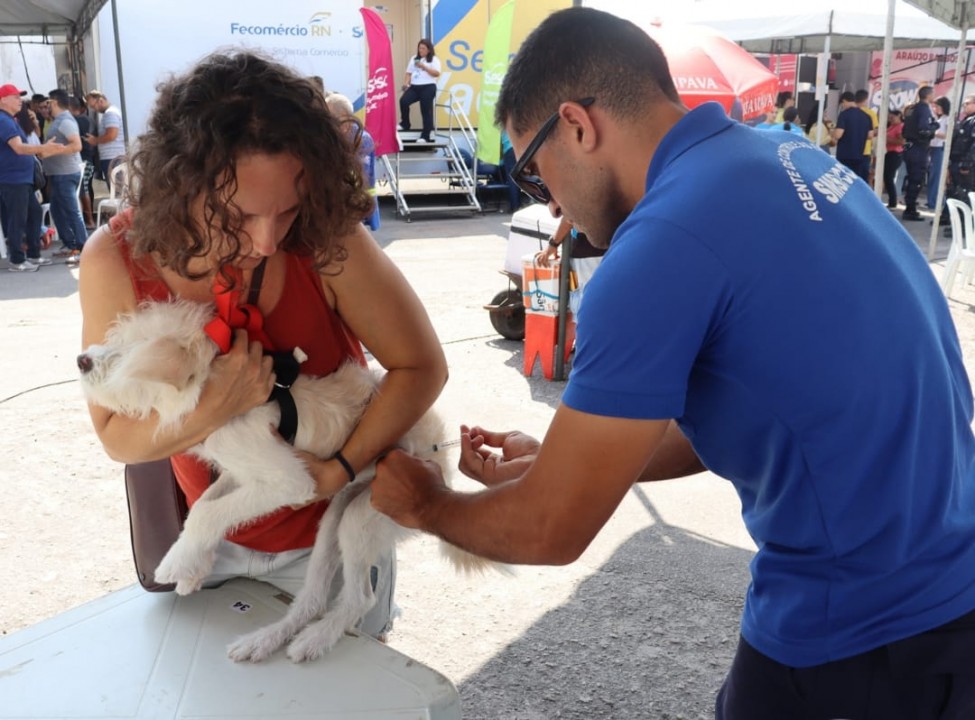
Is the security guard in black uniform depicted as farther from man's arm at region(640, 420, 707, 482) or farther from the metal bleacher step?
man's arm at region(640, 420, 707, 482)

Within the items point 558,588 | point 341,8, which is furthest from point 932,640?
point 341,8

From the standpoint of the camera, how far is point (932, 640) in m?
1.47

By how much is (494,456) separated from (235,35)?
14.6 m

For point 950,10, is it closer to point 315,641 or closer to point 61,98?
point 315,641

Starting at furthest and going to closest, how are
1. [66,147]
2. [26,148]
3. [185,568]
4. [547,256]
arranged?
[66,147], [26,148], [547,256], [185,568]

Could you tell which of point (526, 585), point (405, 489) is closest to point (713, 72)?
point (526, 585)

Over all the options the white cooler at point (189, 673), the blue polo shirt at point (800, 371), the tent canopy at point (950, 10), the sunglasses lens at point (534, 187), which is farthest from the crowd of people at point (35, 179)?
the blue polo shirt at point (800, 371)

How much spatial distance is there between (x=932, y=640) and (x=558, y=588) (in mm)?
2527

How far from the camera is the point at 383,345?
2064 millimetres

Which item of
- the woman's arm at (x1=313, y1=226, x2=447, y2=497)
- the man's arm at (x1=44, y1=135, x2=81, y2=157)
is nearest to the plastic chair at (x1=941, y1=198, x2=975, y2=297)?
the woman's arm at (x1=313, y1=226, x2=447, y2=497)

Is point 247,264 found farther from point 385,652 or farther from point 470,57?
point 470,57

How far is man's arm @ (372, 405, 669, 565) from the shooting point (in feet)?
4.55

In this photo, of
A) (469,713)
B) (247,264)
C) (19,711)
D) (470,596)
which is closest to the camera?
(19,711)

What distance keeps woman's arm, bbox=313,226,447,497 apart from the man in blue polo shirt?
48 cm
